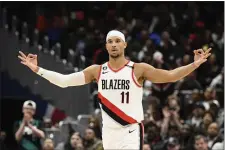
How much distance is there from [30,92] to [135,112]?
29.5 feet

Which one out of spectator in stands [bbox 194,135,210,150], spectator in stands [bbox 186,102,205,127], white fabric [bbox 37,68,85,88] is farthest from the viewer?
spectator in stands [bbox 186,102,205,127]

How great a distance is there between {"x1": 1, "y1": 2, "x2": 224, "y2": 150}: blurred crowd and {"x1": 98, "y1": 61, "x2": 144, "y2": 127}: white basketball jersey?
418 centimetres

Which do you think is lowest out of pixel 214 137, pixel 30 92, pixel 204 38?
pixel 214 137

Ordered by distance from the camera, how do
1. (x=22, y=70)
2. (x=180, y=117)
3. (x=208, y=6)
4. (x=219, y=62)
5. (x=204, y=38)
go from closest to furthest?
(x=180, y=117) → (x=22, y=70) → (x=219, y=62) → (x=204, y=38) → (x=208, y=6)

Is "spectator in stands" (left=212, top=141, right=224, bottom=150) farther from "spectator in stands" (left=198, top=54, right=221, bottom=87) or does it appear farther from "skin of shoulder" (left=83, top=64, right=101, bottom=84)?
"skin of shoulder" (left=83, top=64, right=101, bottom=84)

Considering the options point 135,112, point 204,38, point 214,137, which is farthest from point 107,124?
point 204,38

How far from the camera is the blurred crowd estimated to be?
14758 millimetres

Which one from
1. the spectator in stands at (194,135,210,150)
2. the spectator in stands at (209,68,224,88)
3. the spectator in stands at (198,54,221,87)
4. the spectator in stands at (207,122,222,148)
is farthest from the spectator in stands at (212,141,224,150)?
the spectator in stands at (198,54,221,87)

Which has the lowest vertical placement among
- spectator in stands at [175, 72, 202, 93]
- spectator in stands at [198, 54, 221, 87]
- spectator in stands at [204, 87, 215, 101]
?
spectator in stands at [204, 87, 215, 101]

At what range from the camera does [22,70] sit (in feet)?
58.3

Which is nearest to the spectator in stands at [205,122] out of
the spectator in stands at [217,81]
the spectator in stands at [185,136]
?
the spectator in stands at [185,136]

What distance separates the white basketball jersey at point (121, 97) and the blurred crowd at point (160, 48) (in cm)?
418

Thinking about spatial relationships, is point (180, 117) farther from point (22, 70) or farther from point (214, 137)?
point (22, 70)

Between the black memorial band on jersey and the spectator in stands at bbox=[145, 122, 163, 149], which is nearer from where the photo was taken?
the black memorial band on jersey
